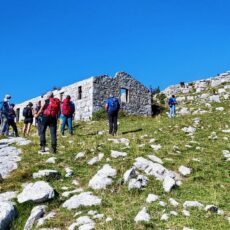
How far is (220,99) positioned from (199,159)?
86.3ft

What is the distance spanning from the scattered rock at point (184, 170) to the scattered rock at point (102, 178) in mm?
1923

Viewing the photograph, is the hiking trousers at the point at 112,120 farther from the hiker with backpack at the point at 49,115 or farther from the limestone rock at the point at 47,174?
the limestone rock at the point at 47,174

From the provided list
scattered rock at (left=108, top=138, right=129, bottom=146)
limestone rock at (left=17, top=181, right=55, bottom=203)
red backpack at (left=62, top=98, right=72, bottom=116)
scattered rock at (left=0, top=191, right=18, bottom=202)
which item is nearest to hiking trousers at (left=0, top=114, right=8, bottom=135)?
red backpack at (left=62, top=98, right=72, bottom=116)

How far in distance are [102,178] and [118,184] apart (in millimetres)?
504

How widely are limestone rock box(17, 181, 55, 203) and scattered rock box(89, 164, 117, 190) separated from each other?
1209 millimetres

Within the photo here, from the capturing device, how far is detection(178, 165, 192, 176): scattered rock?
12.7 m

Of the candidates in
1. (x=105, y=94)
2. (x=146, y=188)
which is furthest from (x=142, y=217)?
(x=105, y=94)

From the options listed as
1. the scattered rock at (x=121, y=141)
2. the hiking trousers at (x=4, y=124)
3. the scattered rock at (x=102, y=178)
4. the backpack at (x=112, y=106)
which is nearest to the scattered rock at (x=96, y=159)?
the scattered rock at (x=102, y=178)

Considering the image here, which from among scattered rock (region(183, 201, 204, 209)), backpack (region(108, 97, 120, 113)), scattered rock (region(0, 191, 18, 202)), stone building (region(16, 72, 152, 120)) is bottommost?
scattered rock (region(183, 201, 204, 209))

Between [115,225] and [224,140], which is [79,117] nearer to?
[224,140]

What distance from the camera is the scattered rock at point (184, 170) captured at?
1274 cm

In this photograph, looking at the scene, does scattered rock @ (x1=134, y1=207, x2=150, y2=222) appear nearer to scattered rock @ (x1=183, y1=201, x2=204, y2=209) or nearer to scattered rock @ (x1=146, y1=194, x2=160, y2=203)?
scattered rock @ (x1=146, y1=194, x2=160, y2=203)

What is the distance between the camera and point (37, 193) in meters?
10.8

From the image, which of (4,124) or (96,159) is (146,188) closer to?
(96,159)
